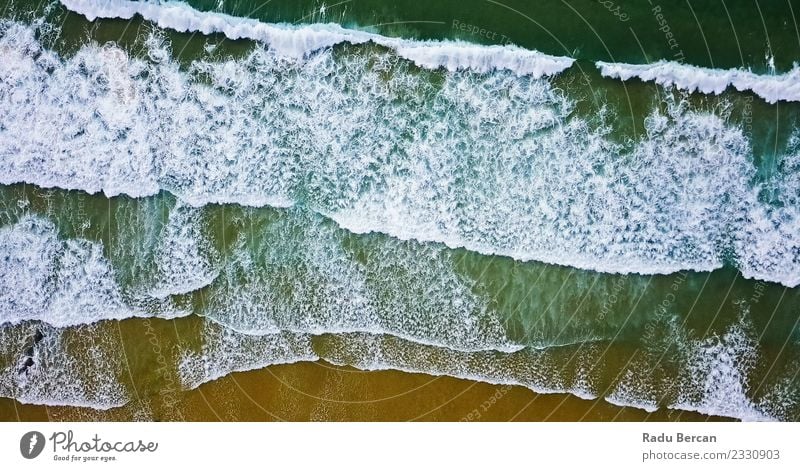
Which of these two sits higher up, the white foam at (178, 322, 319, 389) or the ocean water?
the ocean water

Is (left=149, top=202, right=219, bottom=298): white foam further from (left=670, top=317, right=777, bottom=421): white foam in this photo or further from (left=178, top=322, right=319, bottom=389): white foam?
(left=670, top=317, right=777, bottom=421): white foam

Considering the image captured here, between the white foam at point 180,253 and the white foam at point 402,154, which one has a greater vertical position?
the white foam at point 402,154

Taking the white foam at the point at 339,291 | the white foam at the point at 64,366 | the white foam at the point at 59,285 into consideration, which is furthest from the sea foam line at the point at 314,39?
the white foam at the point at 64,366

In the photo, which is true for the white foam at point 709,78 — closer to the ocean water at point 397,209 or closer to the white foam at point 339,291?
the ocean water at point 397,209
